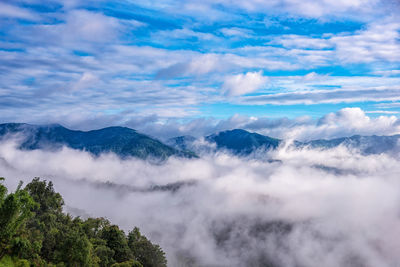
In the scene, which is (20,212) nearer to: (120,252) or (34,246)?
(34,246)

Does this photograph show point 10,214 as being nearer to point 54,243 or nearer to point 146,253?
point 54,243

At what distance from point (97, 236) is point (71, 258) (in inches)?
1375

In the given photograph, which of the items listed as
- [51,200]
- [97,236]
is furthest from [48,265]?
[51,200]

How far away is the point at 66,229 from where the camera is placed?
331 feet

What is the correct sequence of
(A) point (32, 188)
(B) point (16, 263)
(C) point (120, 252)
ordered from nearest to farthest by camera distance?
(B) point (16, 263) < (C) point (120, 252) < (A) point (32, 188)

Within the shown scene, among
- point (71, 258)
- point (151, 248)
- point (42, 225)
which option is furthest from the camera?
point (151, 248)

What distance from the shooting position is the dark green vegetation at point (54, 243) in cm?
7306

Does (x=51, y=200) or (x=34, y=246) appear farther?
(x=51, y=200)

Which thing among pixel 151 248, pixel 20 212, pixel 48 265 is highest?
pixel 20 212

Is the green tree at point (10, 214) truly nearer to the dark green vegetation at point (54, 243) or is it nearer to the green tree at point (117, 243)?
the dark green vegetation at point (54, 243)

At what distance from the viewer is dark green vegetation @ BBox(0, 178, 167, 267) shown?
240 ft

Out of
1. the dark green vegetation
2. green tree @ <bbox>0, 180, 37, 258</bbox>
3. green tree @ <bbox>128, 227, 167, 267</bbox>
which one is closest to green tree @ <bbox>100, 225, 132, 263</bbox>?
the dark green vegetation

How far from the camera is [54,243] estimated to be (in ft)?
288

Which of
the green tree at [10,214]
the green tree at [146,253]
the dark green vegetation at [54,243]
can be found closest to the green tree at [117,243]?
the dark green vegetation at [54,243]
